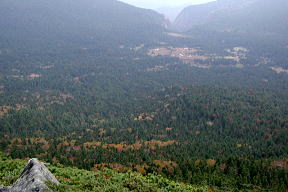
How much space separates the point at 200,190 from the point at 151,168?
86.5 ft

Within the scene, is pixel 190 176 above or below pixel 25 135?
Answer: above

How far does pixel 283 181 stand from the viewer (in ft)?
241

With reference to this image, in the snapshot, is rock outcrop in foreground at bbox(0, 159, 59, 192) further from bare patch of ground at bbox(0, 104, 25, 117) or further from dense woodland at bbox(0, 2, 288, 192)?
bare patch of ground at bbox(0, 104, 25, 117)

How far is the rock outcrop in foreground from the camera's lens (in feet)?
98.3

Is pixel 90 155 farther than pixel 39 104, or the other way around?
pixel 39 104

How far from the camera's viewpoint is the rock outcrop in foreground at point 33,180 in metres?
30.0

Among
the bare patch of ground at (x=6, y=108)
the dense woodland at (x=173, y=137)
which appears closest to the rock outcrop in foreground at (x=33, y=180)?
the dense woodland at (x=173, y=137)

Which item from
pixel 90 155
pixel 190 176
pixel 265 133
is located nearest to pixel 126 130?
pixel 90 155

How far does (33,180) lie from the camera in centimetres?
3078

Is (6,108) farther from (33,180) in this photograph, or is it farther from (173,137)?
(33,180)

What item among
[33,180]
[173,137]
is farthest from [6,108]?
[33,180]

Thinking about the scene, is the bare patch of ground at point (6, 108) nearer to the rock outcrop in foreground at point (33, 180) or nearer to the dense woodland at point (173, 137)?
the dense woodland at point (173, 137)

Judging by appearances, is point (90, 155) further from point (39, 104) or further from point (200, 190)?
point (39, 104)

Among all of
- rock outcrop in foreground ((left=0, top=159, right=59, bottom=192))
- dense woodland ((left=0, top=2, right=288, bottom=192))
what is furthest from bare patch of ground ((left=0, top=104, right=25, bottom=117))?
rock outcrop in foreground ((left=0, top=159, right=59, bottom=192))
